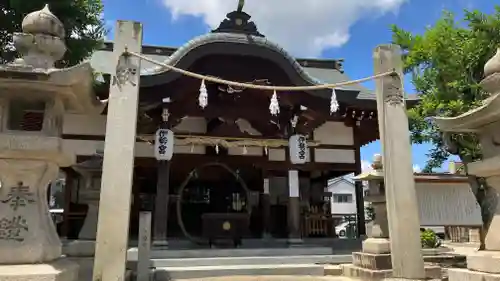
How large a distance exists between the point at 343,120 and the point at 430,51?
405cm

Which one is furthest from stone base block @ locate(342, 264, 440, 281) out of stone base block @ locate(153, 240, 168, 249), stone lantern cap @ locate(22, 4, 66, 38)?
stone lantern cap @ locate(22, 4, 66, 38)

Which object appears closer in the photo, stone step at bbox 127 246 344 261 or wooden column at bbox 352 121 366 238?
stone step at bbox 127 246 344 261

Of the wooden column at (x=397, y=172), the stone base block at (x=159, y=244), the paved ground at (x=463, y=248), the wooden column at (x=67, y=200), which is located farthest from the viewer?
the paved ground at (x=463, y=248)

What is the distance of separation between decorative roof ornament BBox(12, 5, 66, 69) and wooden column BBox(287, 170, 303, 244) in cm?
797

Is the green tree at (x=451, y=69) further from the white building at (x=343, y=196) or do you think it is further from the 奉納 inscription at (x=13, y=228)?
the white building at (x=343, y=196)

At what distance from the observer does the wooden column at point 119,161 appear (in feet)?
14.9

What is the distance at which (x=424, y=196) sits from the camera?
16.0m

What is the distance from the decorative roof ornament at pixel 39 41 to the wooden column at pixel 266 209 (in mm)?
9087

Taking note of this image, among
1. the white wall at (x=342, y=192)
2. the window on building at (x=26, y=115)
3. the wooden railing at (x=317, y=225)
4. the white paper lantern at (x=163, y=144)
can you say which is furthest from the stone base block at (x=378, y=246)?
the white wall at (x=342, y=192)

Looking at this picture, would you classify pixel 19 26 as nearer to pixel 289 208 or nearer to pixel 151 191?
pixel 151 191

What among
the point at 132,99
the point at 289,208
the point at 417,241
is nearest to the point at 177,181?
the point at 289,208

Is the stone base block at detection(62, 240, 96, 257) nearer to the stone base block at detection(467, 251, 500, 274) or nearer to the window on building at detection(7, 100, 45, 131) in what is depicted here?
the window on building at detection(7, 100, 45, 131)

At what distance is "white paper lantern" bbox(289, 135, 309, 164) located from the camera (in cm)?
1121

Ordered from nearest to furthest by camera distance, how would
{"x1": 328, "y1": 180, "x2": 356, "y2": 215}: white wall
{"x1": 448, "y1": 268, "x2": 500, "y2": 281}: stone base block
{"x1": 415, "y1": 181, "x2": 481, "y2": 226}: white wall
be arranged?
{"x1": 448, "y1": 268, "x2": 500, "y2": 281}: stone base block < {"x1": 415, "y1": 181, "x2": 481, "y2": 226}: white wall < {"x1": 328, "y1": 180, "x2": 356, "y2": 215}: white wall
